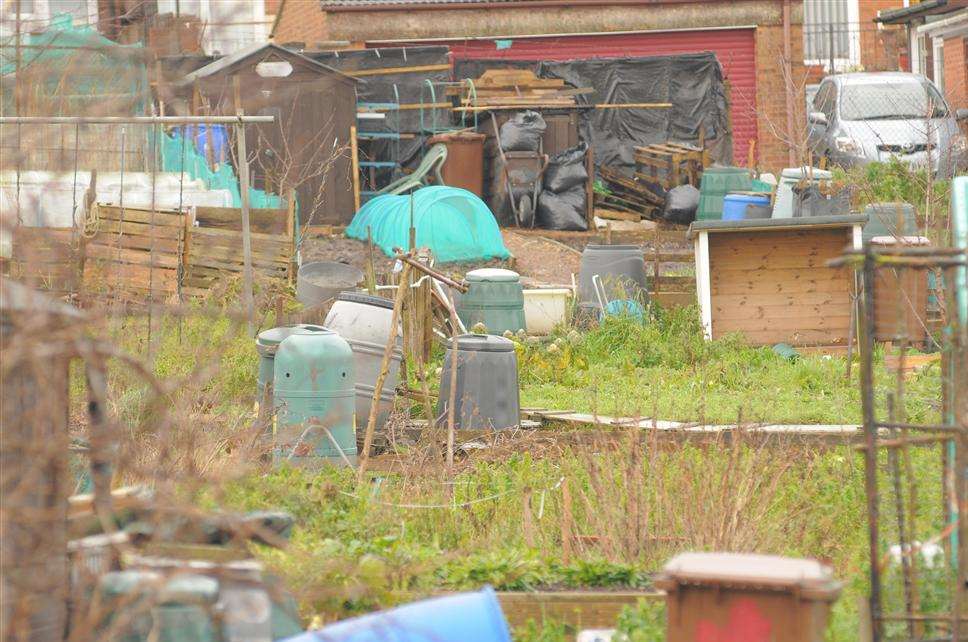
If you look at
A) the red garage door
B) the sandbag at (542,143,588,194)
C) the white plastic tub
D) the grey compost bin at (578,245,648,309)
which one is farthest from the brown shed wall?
the red garage door

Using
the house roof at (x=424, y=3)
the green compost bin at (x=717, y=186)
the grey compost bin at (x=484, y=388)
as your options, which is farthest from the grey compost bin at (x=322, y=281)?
the house roof at (x=424, y=3)

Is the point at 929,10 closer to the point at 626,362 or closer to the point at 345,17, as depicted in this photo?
the point at 345,17

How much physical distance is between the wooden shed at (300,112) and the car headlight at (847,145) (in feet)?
22.0

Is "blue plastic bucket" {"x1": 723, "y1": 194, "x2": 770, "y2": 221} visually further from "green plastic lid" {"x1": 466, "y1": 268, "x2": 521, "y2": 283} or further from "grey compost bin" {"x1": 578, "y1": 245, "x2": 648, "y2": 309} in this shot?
"green plastic lid" {"x1": 466, "y1": 268, "x2": 521, "y2": 283}

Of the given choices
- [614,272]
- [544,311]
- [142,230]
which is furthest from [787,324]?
[142,230]

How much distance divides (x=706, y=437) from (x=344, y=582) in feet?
13.4

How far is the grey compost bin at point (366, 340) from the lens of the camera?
373 inches

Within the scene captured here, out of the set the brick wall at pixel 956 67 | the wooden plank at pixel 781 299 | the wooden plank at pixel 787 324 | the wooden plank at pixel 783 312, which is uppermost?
the brick wall at pixel 956 67

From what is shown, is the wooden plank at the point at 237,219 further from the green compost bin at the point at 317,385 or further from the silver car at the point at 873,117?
the silver car at the point at 873,117

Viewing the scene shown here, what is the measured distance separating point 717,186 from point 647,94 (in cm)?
387

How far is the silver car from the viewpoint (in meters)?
17.9

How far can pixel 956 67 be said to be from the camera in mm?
24219

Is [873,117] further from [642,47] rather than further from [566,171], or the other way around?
[642,47]

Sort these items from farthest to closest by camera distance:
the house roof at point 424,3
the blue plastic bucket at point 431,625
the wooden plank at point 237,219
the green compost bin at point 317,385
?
the house roof at point 424,3 < the wooden plank at point 237,219 < the green compost bin at point 317,385 < the blue plastic bucket at point 431,625
